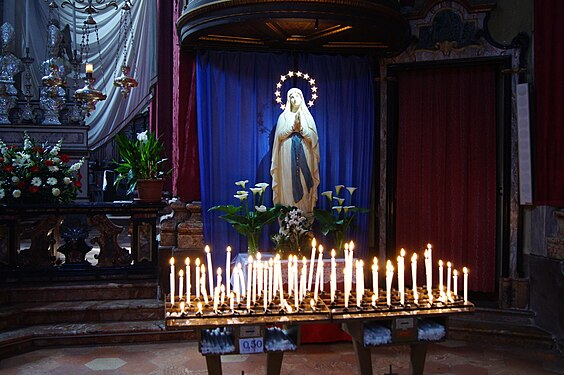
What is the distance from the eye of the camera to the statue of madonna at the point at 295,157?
654cm

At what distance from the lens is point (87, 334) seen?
5.95 m

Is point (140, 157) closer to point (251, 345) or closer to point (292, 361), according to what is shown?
point (292, 361)

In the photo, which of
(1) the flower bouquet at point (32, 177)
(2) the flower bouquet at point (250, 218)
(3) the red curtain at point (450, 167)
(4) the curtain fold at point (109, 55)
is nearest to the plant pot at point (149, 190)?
(2) the flower bouquet at point (250, 218)

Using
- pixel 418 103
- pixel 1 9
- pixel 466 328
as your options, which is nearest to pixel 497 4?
pixel 418 103

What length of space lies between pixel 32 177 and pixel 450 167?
5.15 metres

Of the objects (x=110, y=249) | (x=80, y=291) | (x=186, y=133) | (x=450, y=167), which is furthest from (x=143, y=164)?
(x=450, y=167)

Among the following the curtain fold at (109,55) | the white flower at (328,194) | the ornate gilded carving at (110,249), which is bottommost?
the ornate gilded carving at (110,249)

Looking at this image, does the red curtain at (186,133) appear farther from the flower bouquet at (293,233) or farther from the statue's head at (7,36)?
the statue's head at (7,36)

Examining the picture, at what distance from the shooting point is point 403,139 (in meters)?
7.38

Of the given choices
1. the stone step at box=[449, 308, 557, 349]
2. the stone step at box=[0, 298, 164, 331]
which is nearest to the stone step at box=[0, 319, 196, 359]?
the stone step at box=[0, 298, 164, 331]

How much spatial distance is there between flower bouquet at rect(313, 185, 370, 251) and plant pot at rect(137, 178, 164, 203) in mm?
1923

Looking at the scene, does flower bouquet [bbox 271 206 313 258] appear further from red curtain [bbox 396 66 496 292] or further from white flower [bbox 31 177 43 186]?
white flower [bbox 31 177 43 186]

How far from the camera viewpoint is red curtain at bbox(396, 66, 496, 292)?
23.0 ft

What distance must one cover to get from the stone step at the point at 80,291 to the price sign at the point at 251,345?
301 cm
